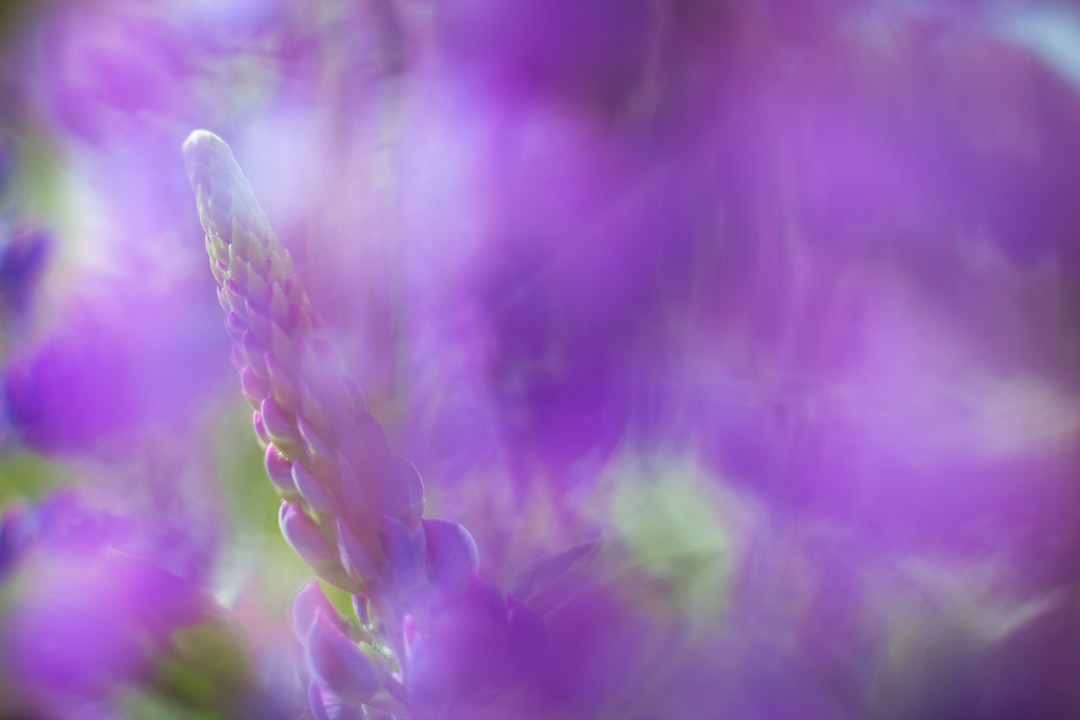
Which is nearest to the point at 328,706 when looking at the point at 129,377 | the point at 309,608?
the point at 309,608

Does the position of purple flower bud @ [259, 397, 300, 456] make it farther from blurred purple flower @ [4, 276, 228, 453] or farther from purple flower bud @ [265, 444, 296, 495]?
blurred purple flower @ [4, 276, 228, 453]

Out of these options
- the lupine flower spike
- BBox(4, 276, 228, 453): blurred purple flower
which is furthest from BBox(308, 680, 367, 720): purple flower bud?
BBox(4, 276, 228, 453): blurred purple flower

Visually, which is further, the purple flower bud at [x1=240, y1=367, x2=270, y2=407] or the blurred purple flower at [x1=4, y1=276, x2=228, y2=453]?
the blurred purple flower at [x1=4, y1=276, x2=228, y2=453]

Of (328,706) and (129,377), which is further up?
(129,377)

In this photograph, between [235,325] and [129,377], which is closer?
[235,325]

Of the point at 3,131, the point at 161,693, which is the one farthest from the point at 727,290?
the point at 3,131

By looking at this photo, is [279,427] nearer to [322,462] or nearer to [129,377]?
[322,462]

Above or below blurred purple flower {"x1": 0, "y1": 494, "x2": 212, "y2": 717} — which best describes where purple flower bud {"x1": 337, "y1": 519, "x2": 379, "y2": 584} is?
below

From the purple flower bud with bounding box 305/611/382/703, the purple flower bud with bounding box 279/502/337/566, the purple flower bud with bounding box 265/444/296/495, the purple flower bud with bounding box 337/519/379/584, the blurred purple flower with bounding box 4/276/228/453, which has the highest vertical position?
the blurred purple flower with bounding box 4/276/228/453
